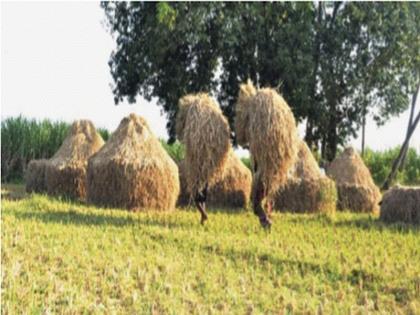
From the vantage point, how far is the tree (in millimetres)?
24922

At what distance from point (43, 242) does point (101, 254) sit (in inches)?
38.2

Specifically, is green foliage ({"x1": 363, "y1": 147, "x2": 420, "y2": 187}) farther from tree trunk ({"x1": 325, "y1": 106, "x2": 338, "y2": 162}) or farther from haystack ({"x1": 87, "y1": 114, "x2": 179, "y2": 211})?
haystack ({"x1": 87, "y1": 114, "x2": 179, "y2": 211})

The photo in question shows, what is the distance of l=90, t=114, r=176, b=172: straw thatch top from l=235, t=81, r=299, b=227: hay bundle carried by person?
2.89 metres

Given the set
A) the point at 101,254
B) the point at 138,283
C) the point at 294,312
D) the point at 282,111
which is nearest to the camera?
the point at 294,312

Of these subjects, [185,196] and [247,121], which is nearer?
[247,121]

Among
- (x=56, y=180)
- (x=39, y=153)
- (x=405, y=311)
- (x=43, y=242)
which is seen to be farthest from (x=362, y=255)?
(x=39, y=153)

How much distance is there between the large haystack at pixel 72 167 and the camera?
1742 centimetres

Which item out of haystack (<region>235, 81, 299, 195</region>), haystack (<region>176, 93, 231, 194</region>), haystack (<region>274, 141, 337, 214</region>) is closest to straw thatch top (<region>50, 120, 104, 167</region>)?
haystack (<region>274, 141, 337, 214</region>)

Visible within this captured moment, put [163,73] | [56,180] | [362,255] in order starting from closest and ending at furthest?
[362,255] < [56,180] < [163,73]

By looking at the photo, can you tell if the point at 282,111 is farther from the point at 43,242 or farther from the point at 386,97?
the point at 386,97

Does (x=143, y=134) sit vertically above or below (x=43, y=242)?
above

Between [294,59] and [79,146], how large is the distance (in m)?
9.86

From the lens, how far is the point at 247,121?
1350 centimetres

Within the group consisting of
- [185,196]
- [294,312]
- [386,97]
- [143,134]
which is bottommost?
[294,312]
